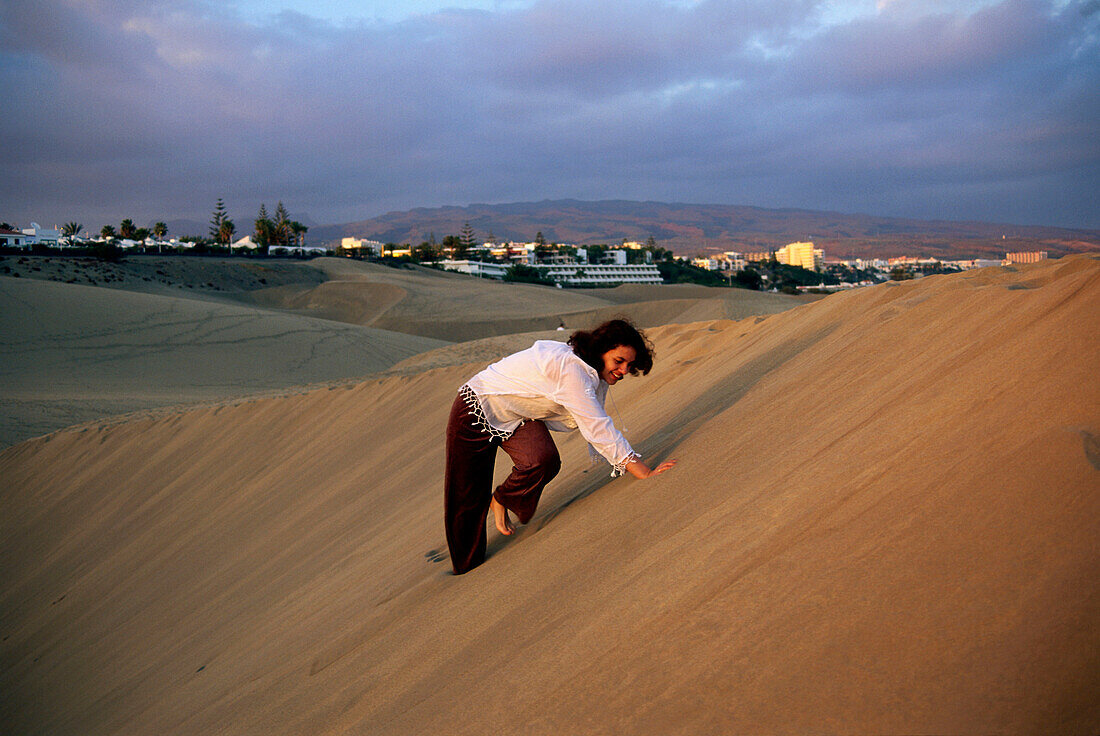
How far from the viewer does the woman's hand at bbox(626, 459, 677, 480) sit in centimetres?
322

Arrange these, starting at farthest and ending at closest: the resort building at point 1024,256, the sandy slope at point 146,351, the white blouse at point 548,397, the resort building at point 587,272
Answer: the resort building at point 587,272 → the sandy slope at point 146,351 → the resort building at point 1024,256 → the white blouse at point 548,397

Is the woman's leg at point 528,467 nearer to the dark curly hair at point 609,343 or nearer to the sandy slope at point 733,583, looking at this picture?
the sandy slope at point 733,583

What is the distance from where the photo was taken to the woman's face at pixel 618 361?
3266 mm

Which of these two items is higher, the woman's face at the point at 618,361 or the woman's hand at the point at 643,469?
the woman's face at the point at 618,361

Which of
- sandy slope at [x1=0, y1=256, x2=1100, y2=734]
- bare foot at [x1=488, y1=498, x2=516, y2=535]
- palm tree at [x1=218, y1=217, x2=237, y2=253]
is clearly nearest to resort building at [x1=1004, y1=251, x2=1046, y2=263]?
sandy slope at [x1=0, y1=256, x2=1100, y2=734]

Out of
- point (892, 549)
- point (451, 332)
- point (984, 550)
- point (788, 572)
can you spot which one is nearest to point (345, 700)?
point (788, 572)

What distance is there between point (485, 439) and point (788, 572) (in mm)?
1740

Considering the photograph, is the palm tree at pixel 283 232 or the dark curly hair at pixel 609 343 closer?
the dark curly hair at pixel 609 343

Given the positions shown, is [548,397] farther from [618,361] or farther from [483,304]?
[483,304]

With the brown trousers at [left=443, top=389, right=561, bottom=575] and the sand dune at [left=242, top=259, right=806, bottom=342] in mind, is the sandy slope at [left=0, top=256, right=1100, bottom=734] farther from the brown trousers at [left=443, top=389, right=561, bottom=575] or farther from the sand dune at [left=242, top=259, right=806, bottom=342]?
the sand dune at [left=242, top=259, right=806, bottom=342]

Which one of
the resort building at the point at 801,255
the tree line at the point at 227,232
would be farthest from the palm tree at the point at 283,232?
the resort building at the point at 801,255

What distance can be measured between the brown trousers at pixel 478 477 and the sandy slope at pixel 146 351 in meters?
11.0

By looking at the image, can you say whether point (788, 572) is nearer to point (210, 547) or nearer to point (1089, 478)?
point (1089, 478)

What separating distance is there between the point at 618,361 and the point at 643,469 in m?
0.44
